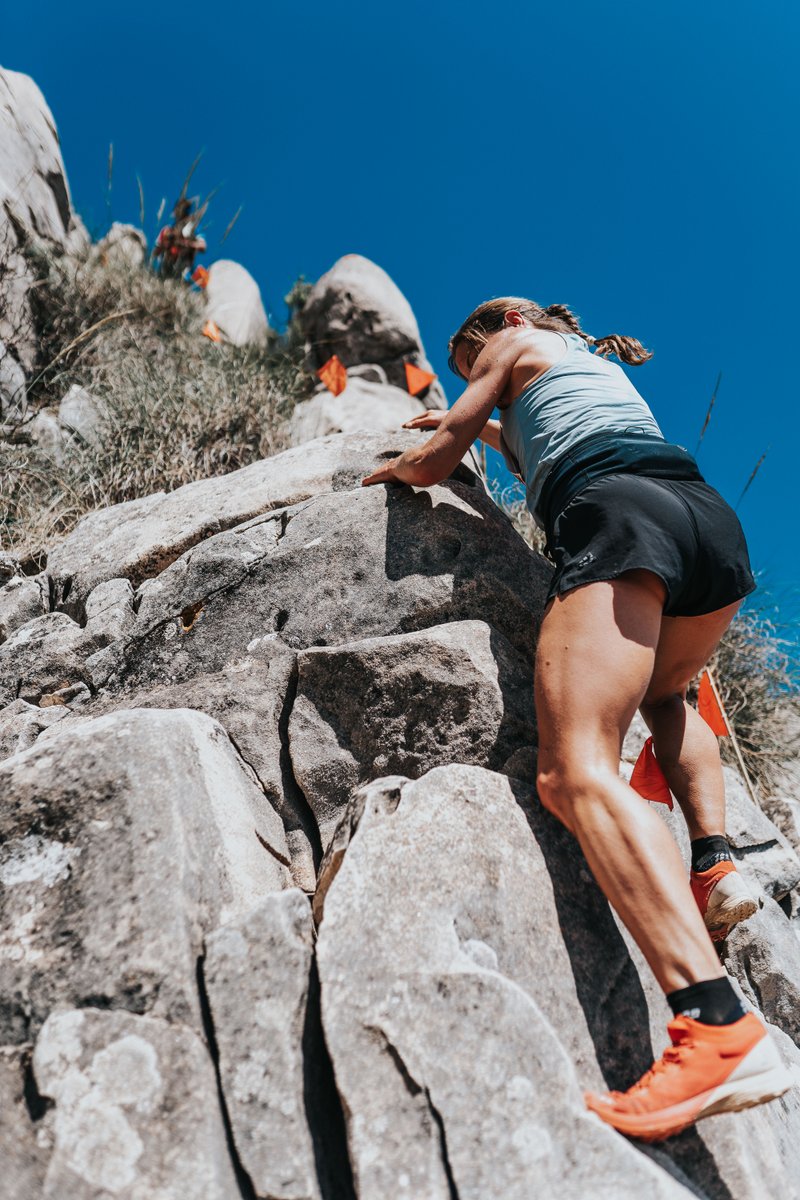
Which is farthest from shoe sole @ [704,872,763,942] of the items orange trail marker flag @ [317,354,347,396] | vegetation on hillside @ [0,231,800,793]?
orange trail marker flag @ [317,354,347,396]

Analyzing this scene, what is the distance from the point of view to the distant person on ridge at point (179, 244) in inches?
365

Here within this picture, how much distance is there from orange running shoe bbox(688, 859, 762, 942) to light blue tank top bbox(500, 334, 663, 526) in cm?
115

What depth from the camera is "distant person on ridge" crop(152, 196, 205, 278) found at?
928 centimetres

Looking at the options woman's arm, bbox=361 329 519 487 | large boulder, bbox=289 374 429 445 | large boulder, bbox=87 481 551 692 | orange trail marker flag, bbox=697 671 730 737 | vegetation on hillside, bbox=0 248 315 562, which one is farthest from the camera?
large boulder, bbox=289 374 429 445

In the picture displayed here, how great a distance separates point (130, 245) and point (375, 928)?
32.8 feet

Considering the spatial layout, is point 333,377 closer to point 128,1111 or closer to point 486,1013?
point 486,1013

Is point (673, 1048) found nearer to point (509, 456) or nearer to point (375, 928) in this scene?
point (375, 928)

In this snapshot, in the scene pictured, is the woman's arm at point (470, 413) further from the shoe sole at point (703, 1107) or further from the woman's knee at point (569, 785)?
the shoe sole at point (703, 1107)

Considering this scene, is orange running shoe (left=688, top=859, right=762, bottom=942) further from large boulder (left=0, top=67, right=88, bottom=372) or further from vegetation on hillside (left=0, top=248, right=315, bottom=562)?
large boulder (left=0, top=67, right=88, bottom=372)

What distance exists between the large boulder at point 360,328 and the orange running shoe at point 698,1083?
851 cm

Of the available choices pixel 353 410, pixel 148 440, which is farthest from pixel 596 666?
pixel 353 410

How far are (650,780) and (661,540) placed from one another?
81 centimetres

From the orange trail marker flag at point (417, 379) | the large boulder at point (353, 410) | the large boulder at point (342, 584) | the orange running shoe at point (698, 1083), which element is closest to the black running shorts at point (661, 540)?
the large boulder at point (342, 584)

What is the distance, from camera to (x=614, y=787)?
187cm
